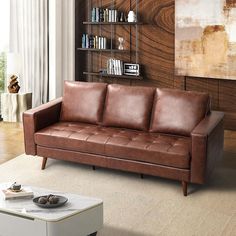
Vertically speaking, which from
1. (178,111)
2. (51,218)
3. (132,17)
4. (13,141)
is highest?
(132,17)

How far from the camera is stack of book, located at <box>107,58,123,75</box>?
770 centimetres

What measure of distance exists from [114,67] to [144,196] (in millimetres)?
3300

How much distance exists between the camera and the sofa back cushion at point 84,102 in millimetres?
5781

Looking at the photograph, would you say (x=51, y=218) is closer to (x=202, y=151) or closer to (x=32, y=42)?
(x=202, y=151)

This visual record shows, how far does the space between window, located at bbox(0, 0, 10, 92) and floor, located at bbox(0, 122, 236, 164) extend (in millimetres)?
826

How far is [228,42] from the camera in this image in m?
6.92

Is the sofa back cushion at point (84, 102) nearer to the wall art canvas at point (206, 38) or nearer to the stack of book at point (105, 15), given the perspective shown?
the wall art canvas at point (206, 38)

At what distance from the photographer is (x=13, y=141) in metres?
6.64

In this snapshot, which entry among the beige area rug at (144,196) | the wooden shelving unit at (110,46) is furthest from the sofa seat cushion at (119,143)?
the wooden shelving unit at (110,46)

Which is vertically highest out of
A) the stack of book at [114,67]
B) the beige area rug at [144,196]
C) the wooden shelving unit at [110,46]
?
the wooden shelving unit at [110,46]

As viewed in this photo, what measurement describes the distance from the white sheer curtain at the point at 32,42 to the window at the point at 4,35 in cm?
7

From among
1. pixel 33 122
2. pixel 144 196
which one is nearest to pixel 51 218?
pixel 144 196

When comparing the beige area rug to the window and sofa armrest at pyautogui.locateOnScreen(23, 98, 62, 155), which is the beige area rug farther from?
the window

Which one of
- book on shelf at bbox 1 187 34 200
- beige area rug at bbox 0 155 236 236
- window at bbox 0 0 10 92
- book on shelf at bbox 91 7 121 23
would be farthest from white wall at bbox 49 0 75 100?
book on shelf at bbox 1 187 34 200
